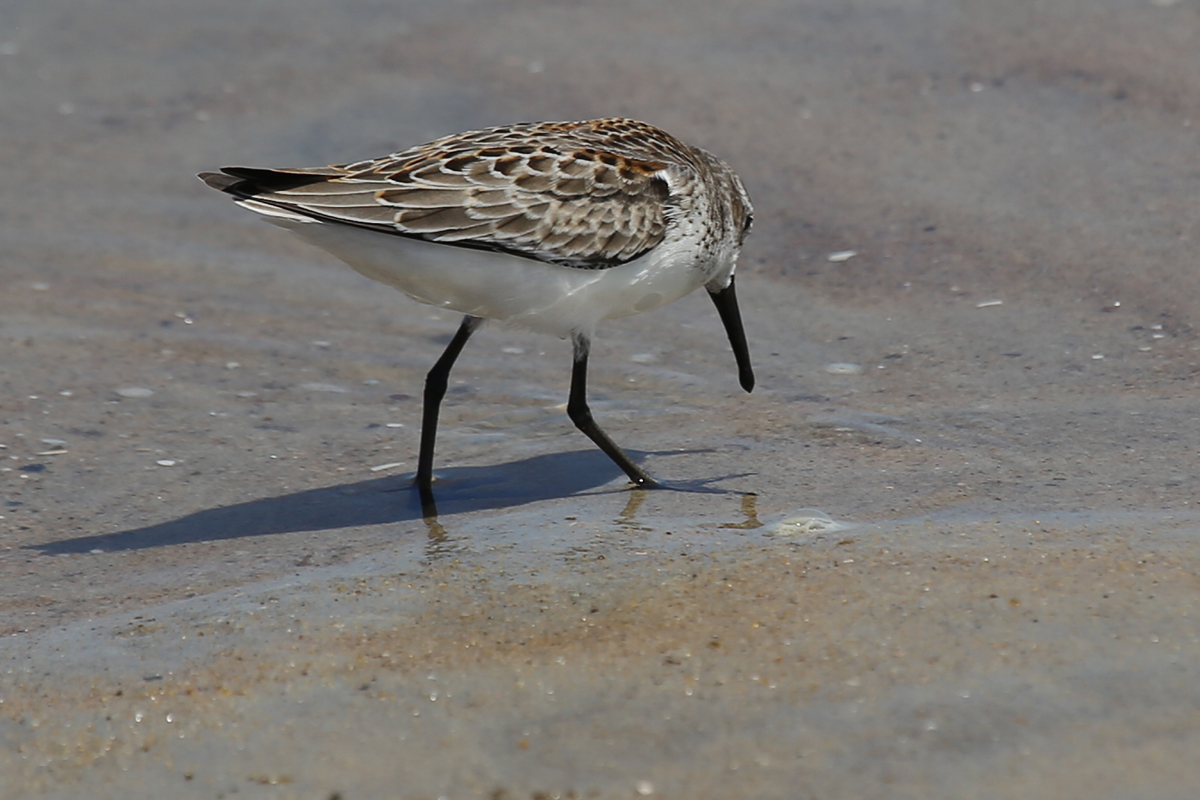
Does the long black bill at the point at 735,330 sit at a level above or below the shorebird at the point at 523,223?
below

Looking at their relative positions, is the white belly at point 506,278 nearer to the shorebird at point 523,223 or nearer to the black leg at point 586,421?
the shorebird at point 523,223

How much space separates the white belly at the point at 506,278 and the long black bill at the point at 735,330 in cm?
63

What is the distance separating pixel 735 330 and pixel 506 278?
1506mm

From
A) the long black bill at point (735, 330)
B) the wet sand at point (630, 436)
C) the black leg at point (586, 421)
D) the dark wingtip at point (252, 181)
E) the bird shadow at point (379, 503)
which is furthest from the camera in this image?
the long black bill at point (735, 330)

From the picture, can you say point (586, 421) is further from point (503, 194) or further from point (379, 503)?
point (503, 194)

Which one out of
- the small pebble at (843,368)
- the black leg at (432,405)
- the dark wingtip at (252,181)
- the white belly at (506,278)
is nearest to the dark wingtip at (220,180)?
the dark wingtip at (252,181)

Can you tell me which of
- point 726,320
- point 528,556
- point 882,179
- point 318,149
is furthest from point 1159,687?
point 318,149

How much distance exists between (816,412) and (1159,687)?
2.95 metres

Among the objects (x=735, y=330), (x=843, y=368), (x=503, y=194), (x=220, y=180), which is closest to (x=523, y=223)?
(x=503, y=194)

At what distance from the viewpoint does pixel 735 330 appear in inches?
268

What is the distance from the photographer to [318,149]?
973 centimetres

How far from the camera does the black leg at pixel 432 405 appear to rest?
6.06 metres

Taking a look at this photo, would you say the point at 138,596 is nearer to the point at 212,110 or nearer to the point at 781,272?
the point at 781,272

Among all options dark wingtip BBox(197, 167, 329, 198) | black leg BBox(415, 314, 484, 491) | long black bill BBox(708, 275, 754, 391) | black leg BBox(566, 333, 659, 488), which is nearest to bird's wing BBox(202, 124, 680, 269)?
dark wingtip BBox(197, 167, 329, 198)
